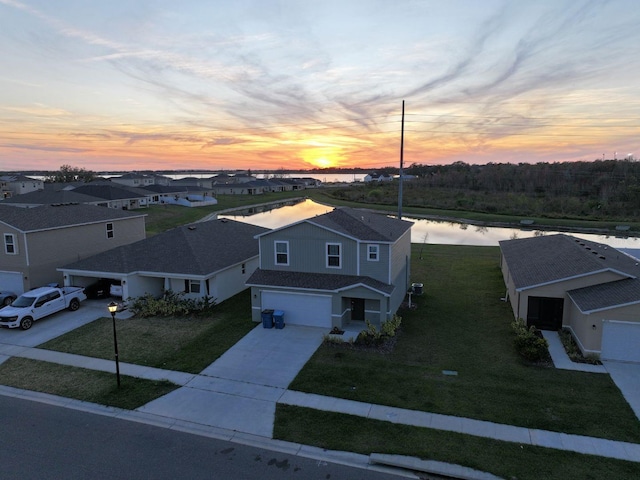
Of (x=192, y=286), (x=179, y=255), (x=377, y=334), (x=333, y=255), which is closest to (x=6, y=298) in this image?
(x=179, y=255)

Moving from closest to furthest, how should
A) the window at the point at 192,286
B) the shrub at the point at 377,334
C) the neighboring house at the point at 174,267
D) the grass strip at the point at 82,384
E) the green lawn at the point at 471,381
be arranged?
the green lawn at the point at 471,381
the grass strip at the point at 82,384
the shrub at the point at 377,334
the neighboring house at the point at 174,267
the window at the point at 192,286

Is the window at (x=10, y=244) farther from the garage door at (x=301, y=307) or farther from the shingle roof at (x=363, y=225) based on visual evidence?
the shingle roof at (x=363, y=225)

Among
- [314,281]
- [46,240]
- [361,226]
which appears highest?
[361,226]

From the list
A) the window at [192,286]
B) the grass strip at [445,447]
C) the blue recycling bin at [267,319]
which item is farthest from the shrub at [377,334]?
the window at [192,286]

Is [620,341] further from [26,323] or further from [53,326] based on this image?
[26,323]

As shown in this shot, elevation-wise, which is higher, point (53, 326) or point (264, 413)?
point (53, 326)

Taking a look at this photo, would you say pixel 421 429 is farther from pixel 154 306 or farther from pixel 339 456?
pixel 154 306
